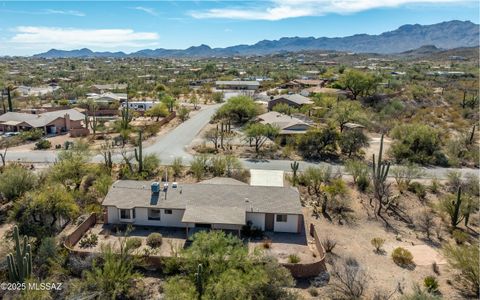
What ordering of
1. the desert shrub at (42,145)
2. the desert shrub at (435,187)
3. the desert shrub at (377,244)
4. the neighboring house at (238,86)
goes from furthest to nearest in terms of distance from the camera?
1. the neighboring house at (238,86)
2. the desert shrub at (42,145)
3. the desert shrub at (435,187)
4. the desert shrub at (377,244)

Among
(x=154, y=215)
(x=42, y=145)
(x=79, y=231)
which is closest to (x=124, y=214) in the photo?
(x=154, y=215)

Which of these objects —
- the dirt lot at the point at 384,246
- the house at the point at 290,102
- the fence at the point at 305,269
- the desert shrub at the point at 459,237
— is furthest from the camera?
the house at the point at 290,102

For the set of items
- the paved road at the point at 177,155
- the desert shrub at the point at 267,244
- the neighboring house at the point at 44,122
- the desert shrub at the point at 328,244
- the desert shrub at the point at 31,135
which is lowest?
the desert shrub at the point at 328,244

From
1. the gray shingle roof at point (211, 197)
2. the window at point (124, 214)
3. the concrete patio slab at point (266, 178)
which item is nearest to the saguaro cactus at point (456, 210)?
the gray shingle roof at point (211, 197)

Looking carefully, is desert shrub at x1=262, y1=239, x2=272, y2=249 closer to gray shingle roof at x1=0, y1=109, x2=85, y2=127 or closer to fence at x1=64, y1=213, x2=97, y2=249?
fence at x1=64, y1=213, x2=97, y2=249

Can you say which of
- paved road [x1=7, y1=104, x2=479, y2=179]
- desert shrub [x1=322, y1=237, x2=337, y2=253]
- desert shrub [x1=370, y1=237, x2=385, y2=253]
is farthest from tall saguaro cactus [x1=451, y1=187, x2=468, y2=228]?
desert shrub [x1=322, y1=237, x2=337, y2=253]

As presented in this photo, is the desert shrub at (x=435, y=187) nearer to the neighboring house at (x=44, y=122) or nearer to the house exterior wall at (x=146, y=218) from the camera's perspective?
the house exterior wall at (x=146, y=218)
